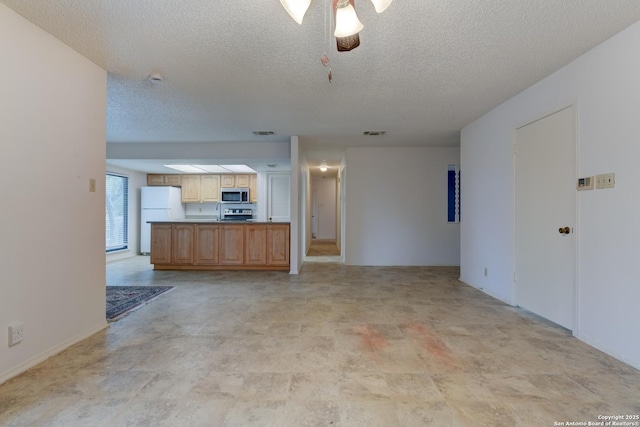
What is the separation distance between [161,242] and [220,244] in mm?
1114

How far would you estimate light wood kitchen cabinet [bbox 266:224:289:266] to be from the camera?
5.70 metres

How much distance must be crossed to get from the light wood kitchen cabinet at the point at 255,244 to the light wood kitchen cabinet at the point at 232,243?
9cm

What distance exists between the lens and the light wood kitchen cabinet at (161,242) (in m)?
5.75

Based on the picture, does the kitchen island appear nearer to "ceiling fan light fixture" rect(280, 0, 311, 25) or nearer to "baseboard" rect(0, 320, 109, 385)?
"baseboard" rect(0, 320, 109, 385)

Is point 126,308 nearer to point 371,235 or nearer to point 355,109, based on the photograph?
point 355,109

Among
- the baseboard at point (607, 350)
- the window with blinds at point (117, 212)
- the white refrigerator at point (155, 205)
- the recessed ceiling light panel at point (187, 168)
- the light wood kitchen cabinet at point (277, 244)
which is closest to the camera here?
the baseboard at point (607, 350)

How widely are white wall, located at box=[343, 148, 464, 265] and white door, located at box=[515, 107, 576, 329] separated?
274cm

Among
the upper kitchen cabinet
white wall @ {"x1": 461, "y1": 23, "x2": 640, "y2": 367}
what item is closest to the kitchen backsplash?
the upper kitchen cabinet

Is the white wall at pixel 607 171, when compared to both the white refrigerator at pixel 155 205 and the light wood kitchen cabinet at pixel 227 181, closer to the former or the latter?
the light wood kitchen cabinet at pixel 227 181

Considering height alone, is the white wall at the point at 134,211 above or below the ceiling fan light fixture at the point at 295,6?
below

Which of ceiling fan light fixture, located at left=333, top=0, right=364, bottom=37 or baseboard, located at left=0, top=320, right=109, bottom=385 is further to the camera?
baseboard, located at left=0, top=320, right=109, bottom=385

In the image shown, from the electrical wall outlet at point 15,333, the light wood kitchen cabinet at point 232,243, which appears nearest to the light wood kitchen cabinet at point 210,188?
the light wood kitchen cabinet at point 232,243

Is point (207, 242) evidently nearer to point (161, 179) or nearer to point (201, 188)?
point (201, 188)

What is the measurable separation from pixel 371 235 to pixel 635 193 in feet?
14.2
